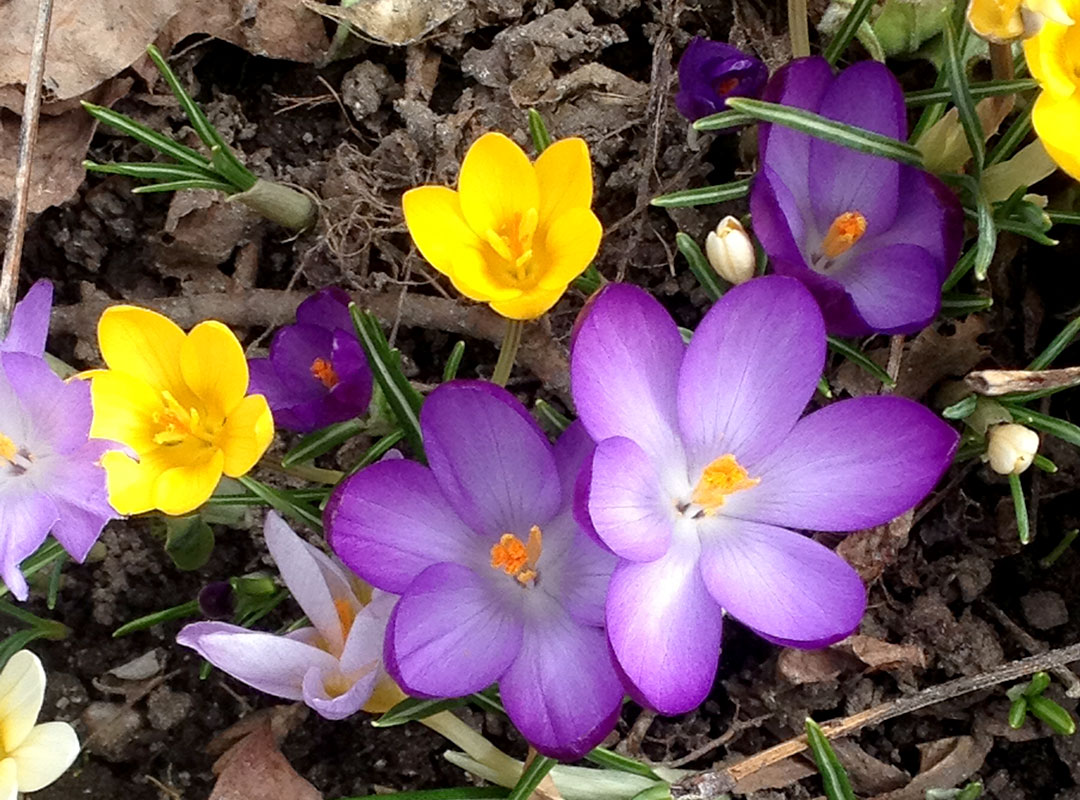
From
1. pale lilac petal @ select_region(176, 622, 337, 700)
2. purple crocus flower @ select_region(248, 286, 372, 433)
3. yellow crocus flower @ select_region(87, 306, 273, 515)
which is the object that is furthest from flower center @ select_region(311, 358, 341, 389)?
pale lilac petal @ select_region(176, 622, 337, 700)

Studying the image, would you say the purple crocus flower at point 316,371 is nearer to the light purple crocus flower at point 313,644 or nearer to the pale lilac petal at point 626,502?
the light purple crocus flower at point 313,644

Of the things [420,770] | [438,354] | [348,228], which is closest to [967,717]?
[420,770]

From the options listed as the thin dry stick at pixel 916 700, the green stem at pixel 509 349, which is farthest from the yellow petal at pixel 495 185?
the thin dry stick at pixel 916 700

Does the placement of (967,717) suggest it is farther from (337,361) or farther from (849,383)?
(337,361)

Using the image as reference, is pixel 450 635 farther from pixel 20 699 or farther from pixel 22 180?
pixel 22 180

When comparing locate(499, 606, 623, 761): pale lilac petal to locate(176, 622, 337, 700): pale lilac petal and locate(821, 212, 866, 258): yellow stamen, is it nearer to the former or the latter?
locate(176, 622, 337, 700): pale lilac petal

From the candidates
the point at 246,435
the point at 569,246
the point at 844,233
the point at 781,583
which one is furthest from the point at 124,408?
the point at 844,233
